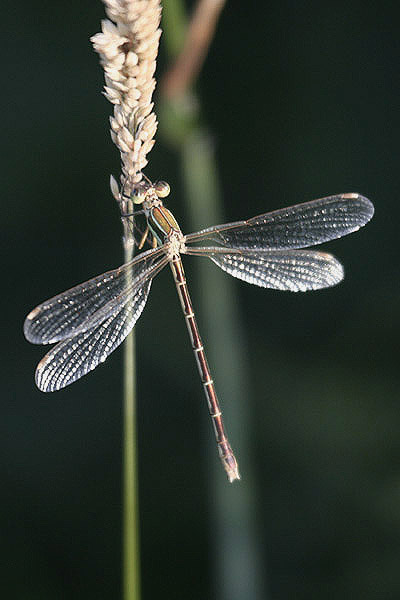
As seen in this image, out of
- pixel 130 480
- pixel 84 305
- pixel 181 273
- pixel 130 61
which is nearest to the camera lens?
pixel 130 61

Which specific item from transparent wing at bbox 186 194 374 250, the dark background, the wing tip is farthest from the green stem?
the dark background

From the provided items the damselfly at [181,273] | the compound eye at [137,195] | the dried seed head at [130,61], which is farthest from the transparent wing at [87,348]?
the dried seed head at [130,61]

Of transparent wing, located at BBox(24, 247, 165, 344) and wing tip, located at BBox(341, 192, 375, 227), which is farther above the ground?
wing tip, located at BBox(341, 192, 375, 227)

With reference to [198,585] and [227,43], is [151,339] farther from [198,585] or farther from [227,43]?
[227,43]

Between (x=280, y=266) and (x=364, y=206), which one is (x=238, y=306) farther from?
(x=364, y=206)

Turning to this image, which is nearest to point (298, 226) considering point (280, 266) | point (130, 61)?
point (280, 266)

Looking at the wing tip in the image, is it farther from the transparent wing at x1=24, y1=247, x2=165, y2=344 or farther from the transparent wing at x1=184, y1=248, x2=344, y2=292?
the transparent wing at x1=24, y1=247, x2=165, y2=344
